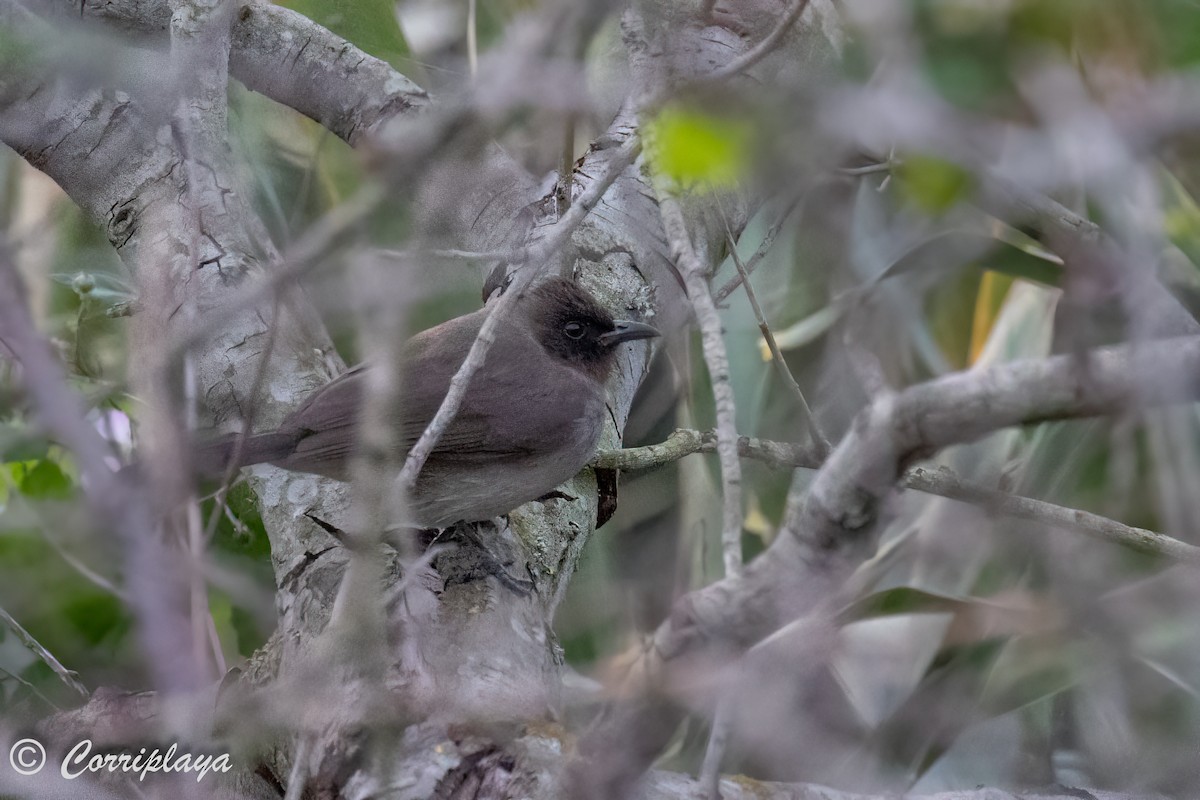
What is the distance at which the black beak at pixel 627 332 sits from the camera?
4.18 metres

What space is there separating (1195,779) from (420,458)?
2.07 metres

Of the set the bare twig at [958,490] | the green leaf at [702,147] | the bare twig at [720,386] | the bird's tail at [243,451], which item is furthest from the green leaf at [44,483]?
the green leaf at [702,147]

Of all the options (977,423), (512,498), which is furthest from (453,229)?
(977,423)

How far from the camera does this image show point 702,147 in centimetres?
187

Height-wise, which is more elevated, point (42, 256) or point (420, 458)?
point (420, 458)

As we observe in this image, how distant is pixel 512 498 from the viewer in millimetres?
3684

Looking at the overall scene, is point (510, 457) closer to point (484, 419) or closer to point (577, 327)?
point (484, 419)

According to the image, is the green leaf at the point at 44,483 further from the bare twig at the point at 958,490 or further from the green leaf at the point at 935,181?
the green leaf at the point at 935,181

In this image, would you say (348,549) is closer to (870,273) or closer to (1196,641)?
(1196,641)

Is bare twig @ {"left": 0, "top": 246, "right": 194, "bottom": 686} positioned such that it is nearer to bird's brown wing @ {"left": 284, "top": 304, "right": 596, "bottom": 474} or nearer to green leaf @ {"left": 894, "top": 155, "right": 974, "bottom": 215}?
green leaf @ {"left": 894, "top": 155, "right": 974, "bottom": 215}

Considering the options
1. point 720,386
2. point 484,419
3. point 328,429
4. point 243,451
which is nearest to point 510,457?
point 484,419

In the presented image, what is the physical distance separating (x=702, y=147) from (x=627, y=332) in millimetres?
2317

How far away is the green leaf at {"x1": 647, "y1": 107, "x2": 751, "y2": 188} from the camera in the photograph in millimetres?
1809

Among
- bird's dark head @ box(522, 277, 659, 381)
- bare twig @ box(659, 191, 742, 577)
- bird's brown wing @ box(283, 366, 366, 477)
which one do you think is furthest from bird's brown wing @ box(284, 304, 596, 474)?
bare twig @ box(659, 191, 742, 577)
